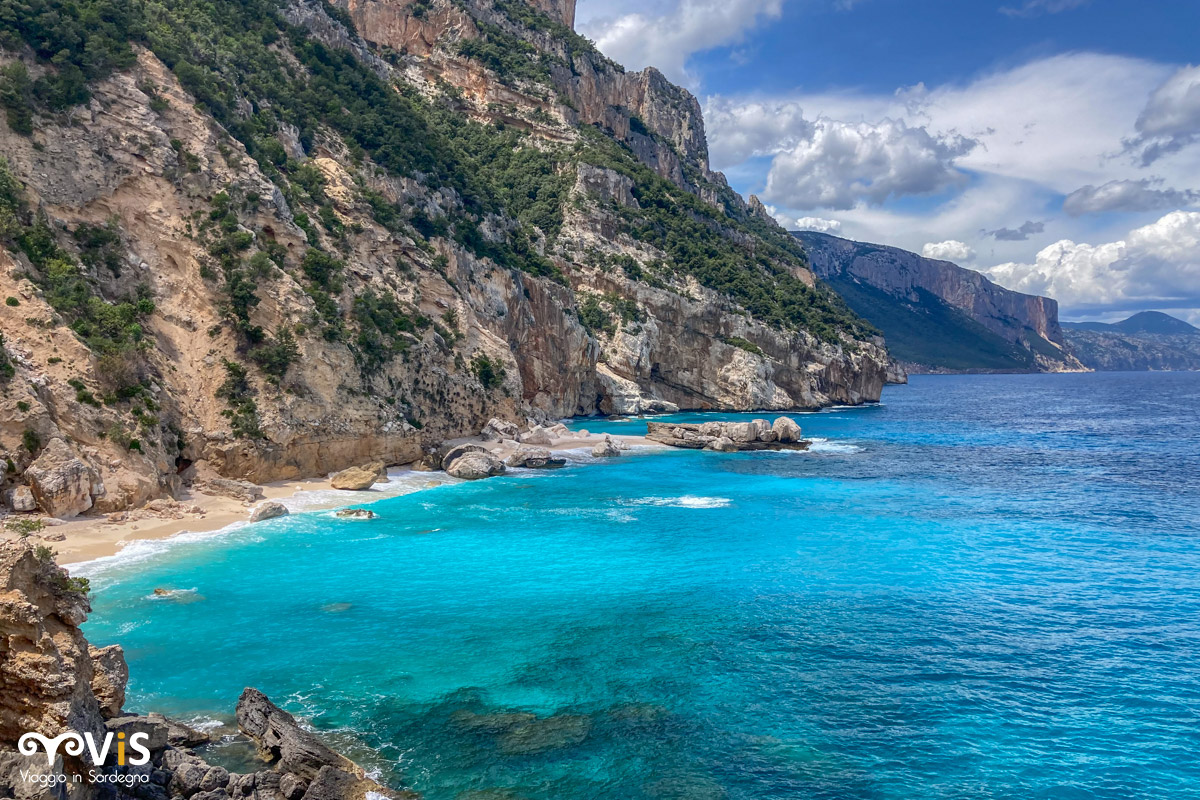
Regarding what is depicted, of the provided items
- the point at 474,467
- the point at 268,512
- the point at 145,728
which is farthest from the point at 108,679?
the point at 474,467

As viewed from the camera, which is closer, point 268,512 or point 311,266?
point 268,512

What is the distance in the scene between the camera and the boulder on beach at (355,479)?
38219 mm

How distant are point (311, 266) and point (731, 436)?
36.2 meters

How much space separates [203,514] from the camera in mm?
30547

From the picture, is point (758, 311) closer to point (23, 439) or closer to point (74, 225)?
point (74, 225)

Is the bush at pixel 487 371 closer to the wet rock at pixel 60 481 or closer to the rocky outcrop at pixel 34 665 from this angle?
the wet rock at pixel 60 481

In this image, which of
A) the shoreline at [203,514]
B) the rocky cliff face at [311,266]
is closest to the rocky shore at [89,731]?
the shoreline at [203,514]

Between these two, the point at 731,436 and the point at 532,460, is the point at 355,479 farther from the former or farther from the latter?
the point at 731,436

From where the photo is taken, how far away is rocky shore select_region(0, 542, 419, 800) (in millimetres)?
10055

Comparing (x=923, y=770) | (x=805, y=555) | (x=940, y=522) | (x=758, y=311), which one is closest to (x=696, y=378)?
(x=758, y=311)

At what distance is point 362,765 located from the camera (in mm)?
13414

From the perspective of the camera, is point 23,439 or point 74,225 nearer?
point 23,439

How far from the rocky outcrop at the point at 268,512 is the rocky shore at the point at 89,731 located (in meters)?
18.1

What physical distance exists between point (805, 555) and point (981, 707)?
12.9 metres
